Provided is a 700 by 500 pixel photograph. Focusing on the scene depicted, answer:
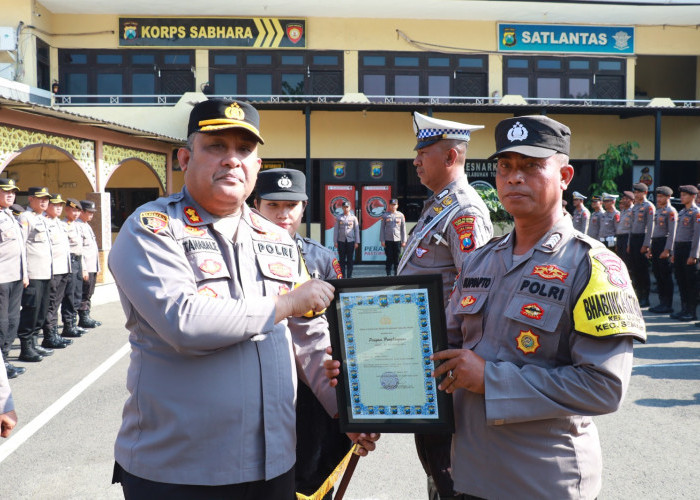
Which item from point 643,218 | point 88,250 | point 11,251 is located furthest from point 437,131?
point 643,218

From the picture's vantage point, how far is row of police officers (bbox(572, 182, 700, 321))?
33.4 ft

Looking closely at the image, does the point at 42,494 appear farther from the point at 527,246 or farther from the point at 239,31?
the point at 239,31

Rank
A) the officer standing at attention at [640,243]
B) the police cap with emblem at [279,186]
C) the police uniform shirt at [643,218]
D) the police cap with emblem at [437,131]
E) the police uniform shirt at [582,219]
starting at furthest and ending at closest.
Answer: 1. the police uniform shirt at [582,219]
2. the officer standing at attention at [640,243]
3. the police uniform shirt at [643,218]
4. the police cap with emblem at [279,186]
5. the police cap with emblem at [437,131]

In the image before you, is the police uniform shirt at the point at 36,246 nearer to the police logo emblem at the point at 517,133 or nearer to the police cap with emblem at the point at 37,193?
the police cap with emblem at the point at 37,193

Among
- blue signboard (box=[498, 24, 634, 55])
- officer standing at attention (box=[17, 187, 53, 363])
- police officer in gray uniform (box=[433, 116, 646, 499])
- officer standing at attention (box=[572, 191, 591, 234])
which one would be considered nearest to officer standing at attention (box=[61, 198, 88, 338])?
officer standing at attention (box=[17, 187, 53, 363])

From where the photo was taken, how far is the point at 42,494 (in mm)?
3600

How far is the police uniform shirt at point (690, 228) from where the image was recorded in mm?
9969

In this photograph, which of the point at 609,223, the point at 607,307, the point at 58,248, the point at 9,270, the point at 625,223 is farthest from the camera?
the point at 609,223

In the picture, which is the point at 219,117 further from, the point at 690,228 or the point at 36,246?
the point at 690,228

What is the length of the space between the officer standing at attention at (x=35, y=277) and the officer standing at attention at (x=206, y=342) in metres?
6.24

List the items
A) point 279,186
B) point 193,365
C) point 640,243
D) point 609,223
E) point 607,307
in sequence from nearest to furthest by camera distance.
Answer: point 607,307 < point 193,365 < point 279,186 < point 640,243 < point 609,223

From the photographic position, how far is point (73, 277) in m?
9.35

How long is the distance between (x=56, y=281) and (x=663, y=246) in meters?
10.3

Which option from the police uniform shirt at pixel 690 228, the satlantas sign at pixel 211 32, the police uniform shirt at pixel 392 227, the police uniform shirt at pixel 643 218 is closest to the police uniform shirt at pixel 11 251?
the police uniform shirt at pixel 690 228
